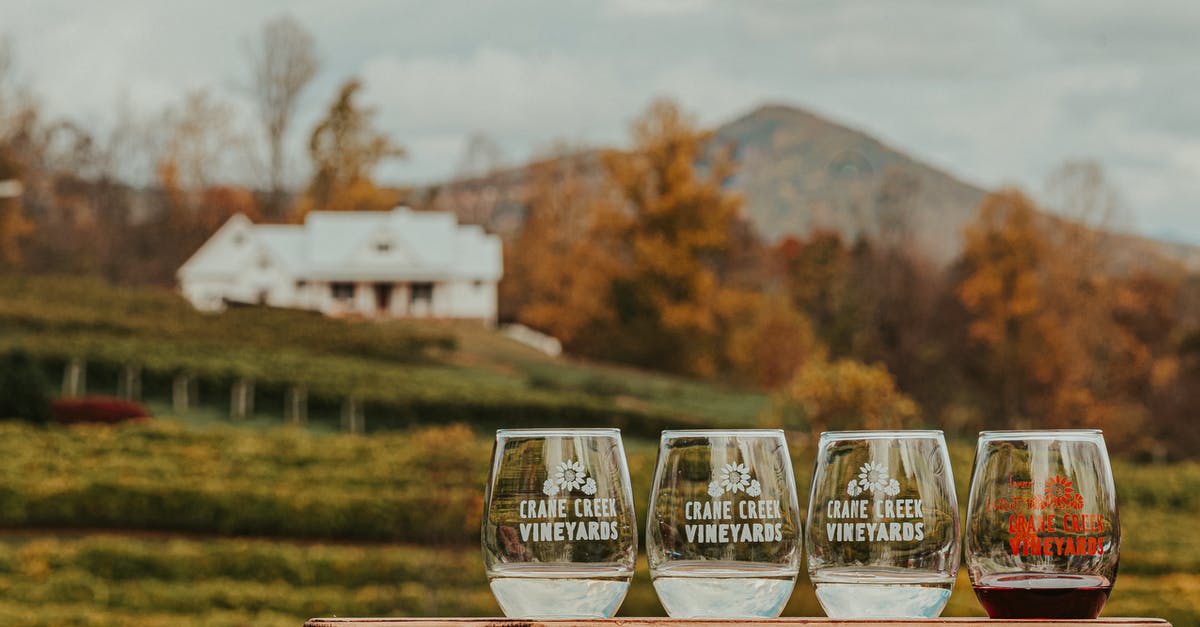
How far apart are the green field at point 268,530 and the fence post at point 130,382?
4.03 meters

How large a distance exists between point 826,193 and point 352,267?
42689mm

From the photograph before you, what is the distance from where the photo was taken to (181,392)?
23453 mm

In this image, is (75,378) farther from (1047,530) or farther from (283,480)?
(1047,530)

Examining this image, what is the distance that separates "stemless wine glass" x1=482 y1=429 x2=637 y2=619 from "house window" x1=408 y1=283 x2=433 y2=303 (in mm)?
32443

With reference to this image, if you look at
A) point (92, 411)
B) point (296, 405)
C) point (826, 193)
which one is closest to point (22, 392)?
point (92, 411)

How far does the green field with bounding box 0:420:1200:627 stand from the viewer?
11867mm

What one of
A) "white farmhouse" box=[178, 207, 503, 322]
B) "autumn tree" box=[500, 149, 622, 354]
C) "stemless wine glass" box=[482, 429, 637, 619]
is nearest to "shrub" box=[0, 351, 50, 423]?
"white farmhouse" box=[178, 207, 503, 322]

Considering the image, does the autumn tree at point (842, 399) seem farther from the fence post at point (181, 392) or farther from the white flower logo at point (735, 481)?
the white flower logo at point (735, 481)

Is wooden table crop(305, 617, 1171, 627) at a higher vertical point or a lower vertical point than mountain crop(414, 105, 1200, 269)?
lower

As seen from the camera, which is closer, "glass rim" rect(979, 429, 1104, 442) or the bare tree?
"glass rim" rect(979, 429, 1104, 442)

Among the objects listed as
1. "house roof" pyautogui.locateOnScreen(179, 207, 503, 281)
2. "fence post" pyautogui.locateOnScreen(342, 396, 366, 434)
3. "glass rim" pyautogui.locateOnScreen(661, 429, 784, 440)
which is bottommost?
"fence post" pyautogui.locateOnScreen(342, 396, 366, 434)

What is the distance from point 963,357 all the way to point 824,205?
3222 centimetres

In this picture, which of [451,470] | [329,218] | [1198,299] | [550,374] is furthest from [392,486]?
[1198,299]

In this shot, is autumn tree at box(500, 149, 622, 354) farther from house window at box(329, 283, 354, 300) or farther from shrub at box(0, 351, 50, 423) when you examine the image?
shrub at box(0, 351, 50, 423)
